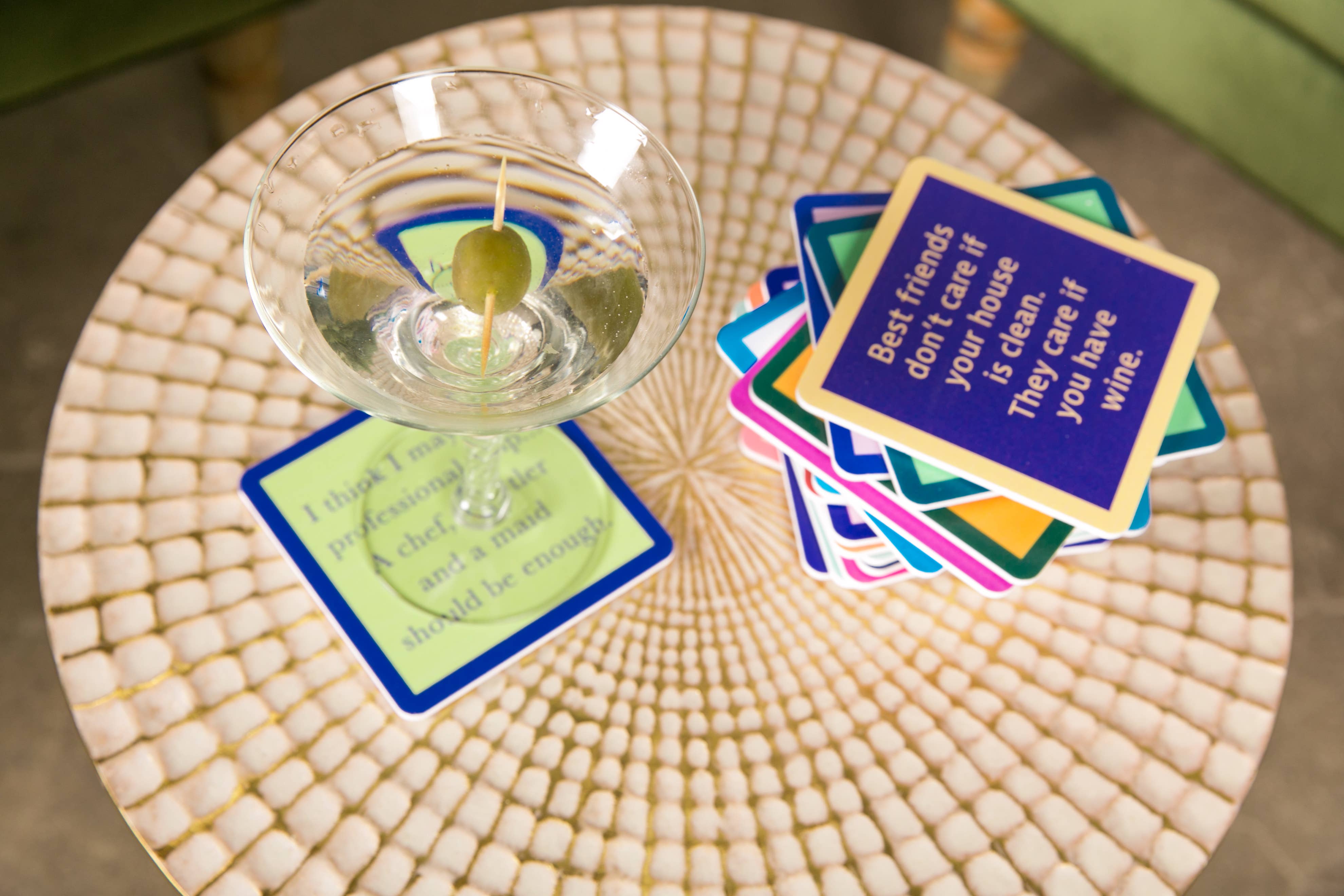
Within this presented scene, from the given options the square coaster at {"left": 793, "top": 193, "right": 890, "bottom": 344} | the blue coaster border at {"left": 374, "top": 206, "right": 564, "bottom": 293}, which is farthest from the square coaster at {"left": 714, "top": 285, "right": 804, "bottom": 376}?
the blue coaster border at {"left": 374, "top": 206, "right": 564, "bottom": 293}

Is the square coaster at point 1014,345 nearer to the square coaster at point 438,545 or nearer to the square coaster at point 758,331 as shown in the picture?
the square coaster at point 758,331

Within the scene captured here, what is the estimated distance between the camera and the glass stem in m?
0.53

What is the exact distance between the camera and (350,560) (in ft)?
1.82

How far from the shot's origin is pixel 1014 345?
1.81ft

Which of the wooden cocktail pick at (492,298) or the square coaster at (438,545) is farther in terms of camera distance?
the square coaster at (438,545)

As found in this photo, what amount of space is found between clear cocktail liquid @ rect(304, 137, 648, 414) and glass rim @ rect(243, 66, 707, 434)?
30 millimetres

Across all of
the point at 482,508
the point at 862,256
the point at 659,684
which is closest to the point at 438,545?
the point at 482,508

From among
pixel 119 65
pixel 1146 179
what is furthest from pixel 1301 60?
pixel 119 65

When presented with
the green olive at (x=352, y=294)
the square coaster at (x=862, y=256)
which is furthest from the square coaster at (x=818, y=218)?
the green olive at (x=352, y=294)

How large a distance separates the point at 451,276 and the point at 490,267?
64mm

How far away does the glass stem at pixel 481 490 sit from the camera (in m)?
0.53

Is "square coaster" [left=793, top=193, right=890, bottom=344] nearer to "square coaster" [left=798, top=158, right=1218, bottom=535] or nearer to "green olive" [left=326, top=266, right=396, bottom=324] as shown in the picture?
"square coaster" [left=798, top=158, right=1218, bottom=535]

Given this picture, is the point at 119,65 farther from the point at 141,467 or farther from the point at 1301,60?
the point at 1301,60

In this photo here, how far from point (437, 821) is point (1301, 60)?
100 centimetres
